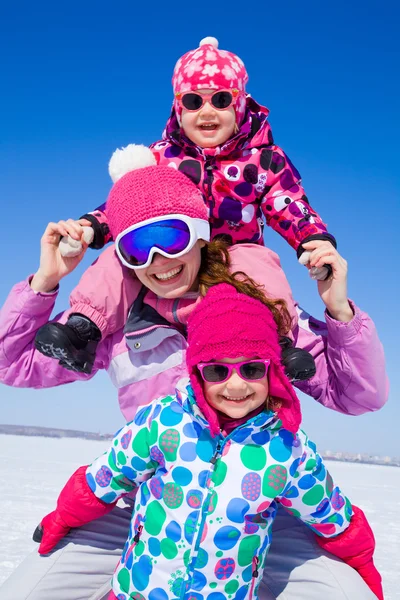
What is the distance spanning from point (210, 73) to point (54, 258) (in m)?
1.17

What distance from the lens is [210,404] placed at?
6.72 ft

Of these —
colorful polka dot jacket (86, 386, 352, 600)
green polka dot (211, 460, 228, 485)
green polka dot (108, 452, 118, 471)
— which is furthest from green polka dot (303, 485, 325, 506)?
green polka dot (108, 452, 118, 471)

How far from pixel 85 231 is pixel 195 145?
27.9 inches

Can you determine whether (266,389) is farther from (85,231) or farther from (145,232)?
(85,231)

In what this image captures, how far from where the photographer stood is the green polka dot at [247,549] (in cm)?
194

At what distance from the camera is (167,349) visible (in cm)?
234

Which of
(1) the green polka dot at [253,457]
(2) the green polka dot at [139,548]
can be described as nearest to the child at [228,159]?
(1) the green polka dot at [253,457]

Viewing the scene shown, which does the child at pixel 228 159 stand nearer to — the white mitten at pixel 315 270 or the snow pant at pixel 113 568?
the white mitten at pixel 315 270

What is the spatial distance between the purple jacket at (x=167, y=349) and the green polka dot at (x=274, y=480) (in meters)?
0.52

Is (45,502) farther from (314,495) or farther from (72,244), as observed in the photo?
(314,495)

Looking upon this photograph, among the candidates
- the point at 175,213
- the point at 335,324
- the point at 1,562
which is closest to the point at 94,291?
the point at 175,213

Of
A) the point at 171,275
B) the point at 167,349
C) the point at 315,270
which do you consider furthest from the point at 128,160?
the point at 315,270

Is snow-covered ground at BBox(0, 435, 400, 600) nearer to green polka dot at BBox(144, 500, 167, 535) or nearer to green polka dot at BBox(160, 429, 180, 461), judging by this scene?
green polka dot at BBox(144, 500, 167, 535)

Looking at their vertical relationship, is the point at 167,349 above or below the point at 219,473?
above
